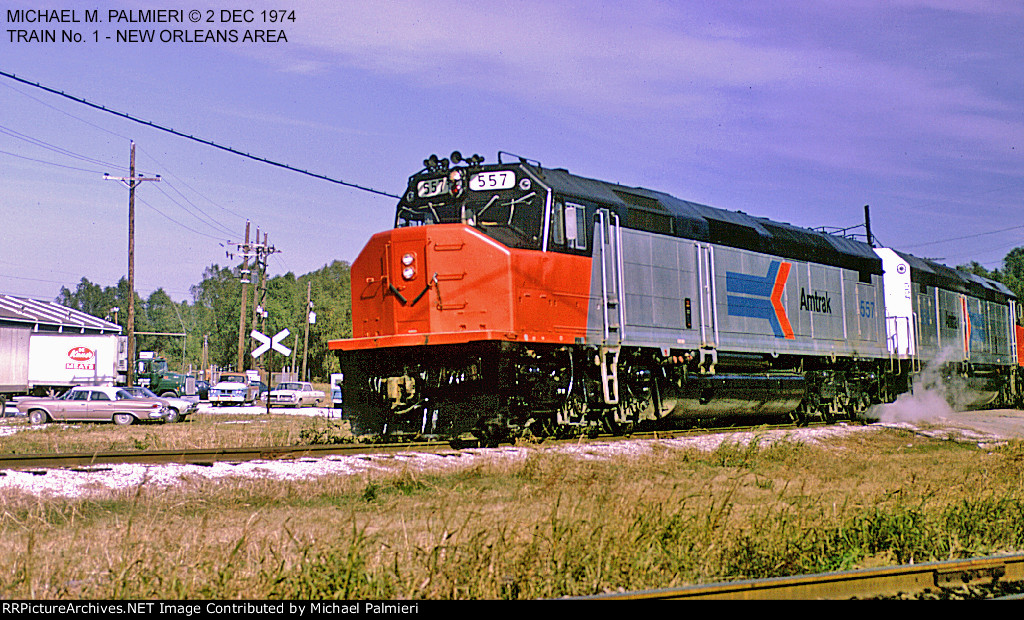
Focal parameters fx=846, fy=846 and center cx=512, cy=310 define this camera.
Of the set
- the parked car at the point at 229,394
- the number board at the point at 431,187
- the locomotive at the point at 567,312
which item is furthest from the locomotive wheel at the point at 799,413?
the parked car at the point at 229,394

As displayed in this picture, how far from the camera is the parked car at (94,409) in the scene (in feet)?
83.0

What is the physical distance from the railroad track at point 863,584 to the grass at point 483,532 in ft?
2.21

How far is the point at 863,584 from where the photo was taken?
216 inches

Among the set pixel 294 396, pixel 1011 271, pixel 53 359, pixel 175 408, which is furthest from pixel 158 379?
pixel 1011 271

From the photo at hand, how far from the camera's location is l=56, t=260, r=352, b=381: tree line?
9256cm

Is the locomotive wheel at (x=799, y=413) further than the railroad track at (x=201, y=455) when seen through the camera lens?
Yes

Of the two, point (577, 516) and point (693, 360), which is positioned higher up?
point (693, 360)

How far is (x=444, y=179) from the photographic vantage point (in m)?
13.9

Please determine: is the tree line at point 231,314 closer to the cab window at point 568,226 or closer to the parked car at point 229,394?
the parked car at point 229,394

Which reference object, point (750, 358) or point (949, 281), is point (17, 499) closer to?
point (750, 358)

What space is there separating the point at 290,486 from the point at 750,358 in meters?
11.2

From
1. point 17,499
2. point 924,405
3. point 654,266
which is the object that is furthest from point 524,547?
point 924,405

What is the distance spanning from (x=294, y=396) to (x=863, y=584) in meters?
42.1

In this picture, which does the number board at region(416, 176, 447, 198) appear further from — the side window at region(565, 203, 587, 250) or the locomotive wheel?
the locomotive wheel
